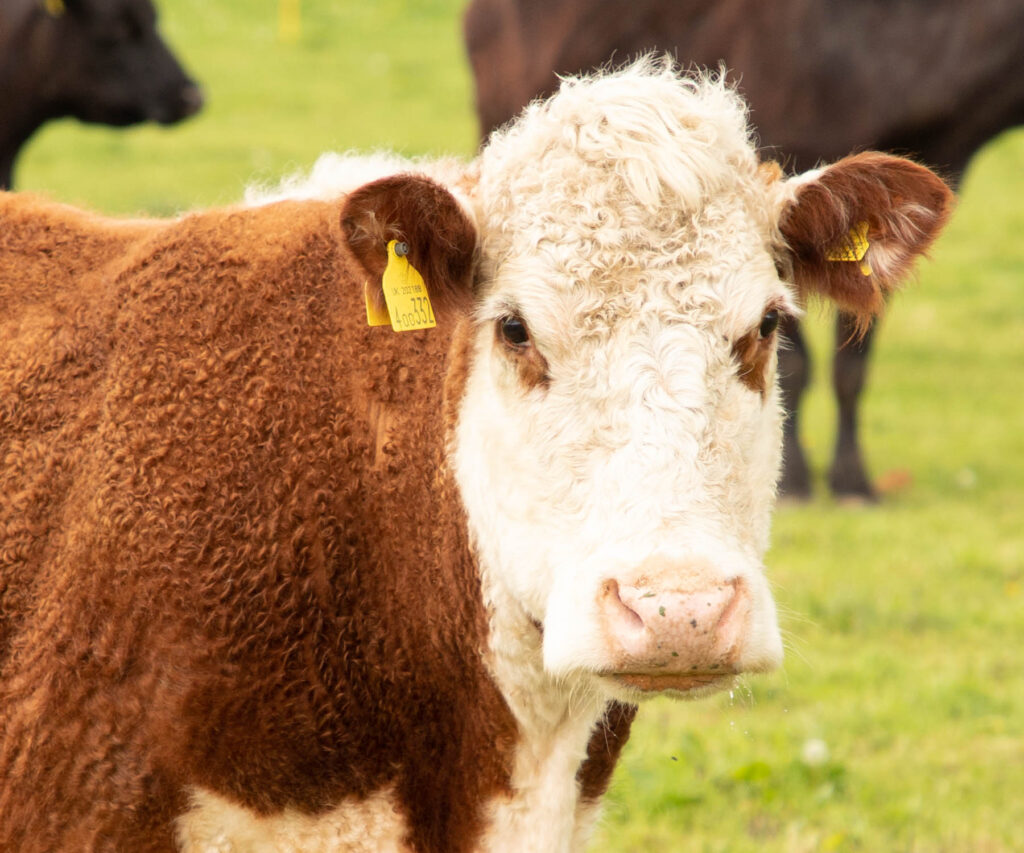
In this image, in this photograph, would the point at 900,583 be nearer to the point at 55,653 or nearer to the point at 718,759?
the point at 718,759

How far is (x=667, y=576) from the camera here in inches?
105

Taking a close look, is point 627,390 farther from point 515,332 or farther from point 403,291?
point 403,291

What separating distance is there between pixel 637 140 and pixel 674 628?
1.05 metres

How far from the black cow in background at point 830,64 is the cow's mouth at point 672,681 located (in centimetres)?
615

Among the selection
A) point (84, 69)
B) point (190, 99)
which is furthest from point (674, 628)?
point (190, 99)

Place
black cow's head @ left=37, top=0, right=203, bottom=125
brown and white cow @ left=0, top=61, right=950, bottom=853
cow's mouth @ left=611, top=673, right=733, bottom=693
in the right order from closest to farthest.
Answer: cow's mouth @ left=611, top=673, right=733, bottom=693 → brown and white cow @ left=0, top=61, right=950, bottom=853 → black cow's head @ left=37, top=0, right=203, bottom=125

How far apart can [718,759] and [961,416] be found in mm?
6921

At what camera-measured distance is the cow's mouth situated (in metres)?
2.76

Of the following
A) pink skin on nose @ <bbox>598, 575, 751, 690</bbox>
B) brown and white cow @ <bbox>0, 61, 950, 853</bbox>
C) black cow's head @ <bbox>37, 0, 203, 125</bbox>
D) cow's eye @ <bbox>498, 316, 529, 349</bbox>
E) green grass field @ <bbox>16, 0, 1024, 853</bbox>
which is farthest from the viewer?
black cow's head @ <bbox>37, 0, 203, 125</bbox>

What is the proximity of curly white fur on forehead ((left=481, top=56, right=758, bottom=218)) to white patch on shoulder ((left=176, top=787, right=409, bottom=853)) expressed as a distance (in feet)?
4.34

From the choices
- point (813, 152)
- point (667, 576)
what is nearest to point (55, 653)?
point (667, 576)

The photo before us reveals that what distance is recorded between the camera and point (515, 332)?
3084 mm

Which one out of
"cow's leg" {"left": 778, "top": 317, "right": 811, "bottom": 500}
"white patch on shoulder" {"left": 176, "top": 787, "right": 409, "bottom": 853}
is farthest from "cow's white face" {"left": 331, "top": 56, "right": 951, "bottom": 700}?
"cow's leg" {"left": 778, "top": 317, "right": 811, "bottom": 500}

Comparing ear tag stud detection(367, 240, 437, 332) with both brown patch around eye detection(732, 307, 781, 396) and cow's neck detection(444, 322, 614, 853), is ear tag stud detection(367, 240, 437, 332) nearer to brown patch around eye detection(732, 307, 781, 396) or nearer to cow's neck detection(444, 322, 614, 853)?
cow's neck detection(444, 322, 614, 853)
